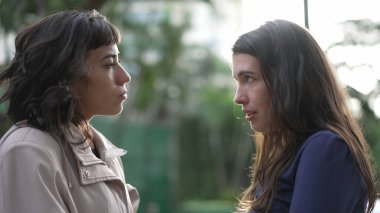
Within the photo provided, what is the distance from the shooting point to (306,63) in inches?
100

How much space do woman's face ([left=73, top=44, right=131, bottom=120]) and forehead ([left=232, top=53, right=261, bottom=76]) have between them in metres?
0.44

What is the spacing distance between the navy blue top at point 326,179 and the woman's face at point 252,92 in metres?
0.24

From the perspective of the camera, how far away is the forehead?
256cm

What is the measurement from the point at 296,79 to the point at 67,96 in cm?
78

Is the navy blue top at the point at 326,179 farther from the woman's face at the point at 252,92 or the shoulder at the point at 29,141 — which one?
the shoulder at the point at 29,141

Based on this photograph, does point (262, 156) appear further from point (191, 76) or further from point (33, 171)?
point (191, 76)

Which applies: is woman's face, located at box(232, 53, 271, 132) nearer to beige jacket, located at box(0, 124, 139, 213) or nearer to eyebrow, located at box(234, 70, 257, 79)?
eyebrow, located at box(234, 70, 257, 79)

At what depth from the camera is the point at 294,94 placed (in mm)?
2500

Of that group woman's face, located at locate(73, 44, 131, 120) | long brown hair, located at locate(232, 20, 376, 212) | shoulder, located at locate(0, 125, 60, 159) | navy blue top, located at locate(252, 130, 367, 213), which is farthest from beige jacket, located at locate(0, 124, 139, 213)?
navy blue top, located at locate(252, 130, 367, 213)

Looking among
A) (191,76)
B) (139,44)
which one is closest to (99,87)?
(139,44)

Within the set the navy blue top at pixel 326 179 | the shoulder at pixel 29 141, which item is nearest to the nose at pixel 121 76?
the shoulder at pixel 29 141

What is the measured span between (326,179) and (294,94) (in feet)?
1.11

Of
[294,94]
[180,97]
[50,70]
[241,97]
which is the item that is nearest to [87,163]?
[50,70]

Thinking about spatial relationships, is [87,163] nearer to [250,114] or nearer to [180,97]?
[250,114]
